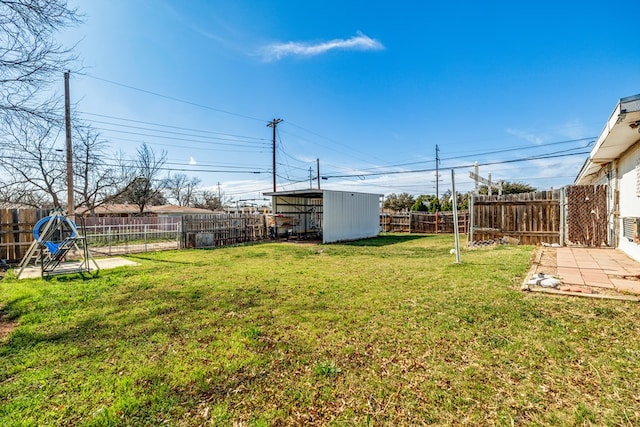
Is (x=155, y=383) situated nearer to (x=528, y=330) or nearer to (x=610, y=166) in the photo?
(x=528, y=330)

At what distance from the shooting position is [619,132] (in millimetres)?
5223

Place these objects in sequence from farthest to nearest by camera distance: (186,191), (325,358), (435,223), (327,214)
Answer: (186,191) < (435,223) < (327,214) < (325,358)

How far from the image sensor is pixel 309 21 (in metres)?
10.3

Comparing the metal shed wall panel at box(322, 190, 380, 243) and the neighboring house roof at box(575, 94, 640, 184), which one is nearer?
the neighboring house roof at box(575, 94, 640, 184)

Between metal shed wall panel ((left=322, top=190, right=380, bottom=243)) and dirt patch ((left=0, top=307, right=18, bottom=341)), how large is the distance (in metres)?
11.1

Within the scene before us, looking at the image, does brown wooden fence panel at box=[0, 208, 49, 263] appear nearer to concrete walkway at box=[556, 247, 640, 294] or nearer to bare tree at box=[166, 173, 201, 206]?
concrete walkway at box=[556, 247, 640, 294]

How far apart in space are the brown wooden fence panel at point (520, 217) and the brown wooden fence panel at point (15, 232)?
14.1 metres

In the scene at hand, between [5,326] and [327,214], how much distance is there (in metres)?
11.5

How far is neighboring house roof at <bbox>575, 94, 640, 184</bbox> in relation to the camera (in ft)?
13.8

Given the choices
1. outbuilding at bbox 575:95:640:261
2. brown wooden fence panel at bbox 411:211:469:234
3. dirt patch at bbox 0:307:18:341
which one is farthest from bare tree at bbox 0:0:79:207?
brown wooden fence panel at bbox 411:211:469:234

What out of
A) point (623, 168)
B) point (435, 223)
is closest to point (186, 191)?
point (435, 223)

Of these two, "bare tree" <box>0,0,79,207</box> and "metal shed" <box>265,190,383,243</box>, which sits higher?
"bare tree" <box>0,0,79,207</box>

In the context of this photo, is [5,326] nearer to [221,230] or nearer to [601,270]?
[601,270]

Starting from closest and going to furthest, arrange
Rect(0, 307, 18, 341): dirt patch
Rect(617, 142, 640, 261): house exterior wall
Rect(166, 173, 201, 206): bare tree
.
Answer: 1. Rect(0, 307, 18, 341): dirt patch
2. Rect(617, 142, 640, 261): house exterior wall
3. Rect(166, 173, 201, 206): bare tree
